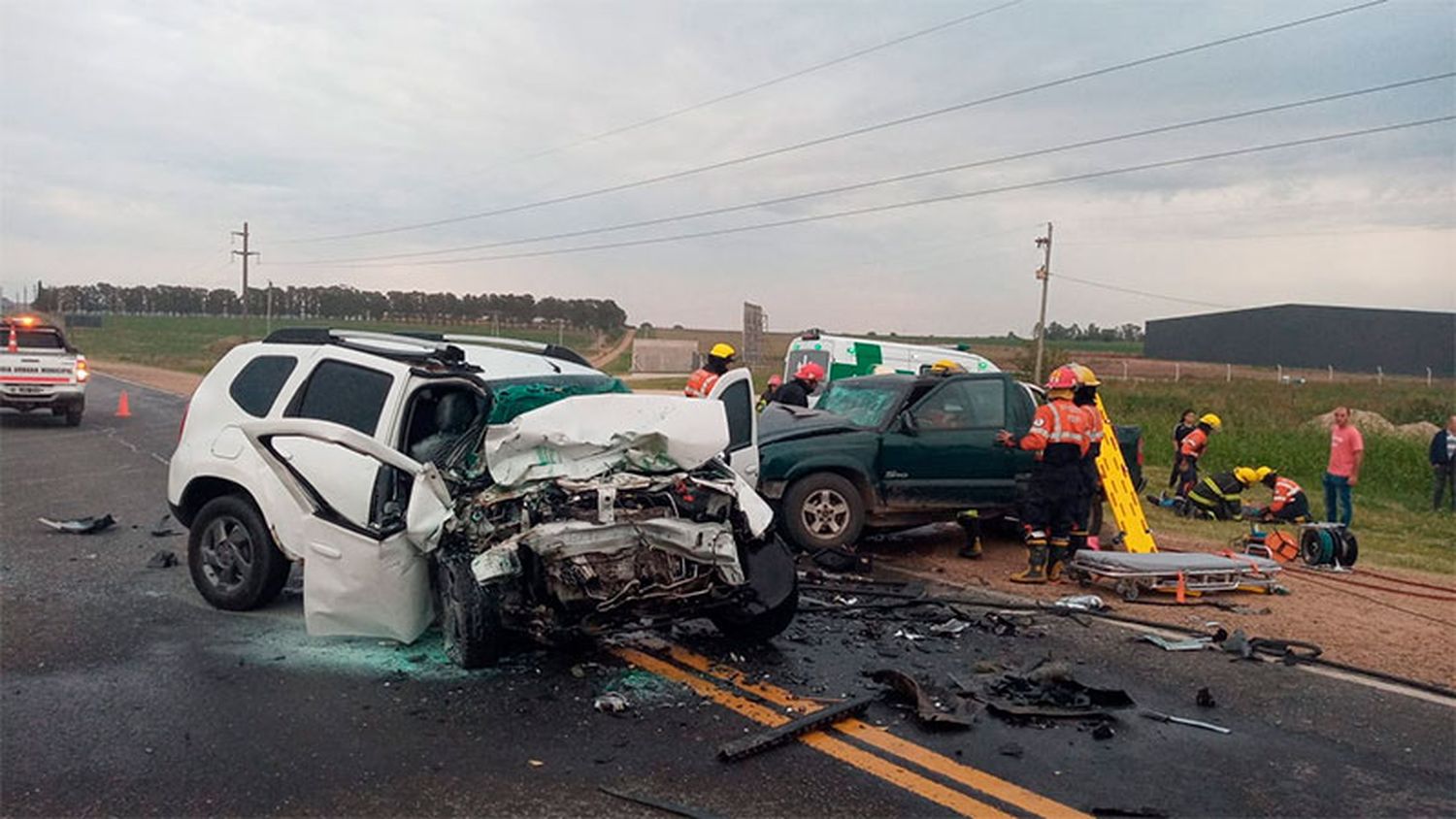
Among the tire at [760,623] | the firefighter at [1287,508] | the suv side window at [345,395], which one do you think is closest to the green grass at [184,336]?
the firefighter at [1287,508]

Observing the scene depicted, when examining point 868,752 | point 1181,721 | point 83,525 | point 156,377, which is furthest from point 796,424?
point 156,377

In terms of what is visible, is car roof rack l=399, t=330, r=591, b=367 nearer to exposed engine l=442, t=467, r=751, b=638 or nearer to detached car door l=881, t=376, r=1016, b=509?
exposed engine l=442, t=467, r=751, b=638

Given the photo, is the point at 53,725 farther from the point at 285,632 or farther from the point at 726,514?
the point at 726,514

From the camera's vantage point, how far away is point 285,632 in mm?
5941

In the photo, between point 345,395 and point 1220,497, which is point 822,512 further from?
point 1220,497

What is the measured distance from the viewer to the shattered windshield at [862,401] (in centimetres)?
965

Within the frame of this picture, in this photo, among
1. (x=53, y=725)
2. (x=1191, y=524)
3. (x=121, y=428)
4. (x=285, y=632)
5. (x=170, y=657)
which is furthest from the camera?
(x=121, y=428)

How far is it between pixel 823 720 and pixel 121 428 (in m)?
18.3

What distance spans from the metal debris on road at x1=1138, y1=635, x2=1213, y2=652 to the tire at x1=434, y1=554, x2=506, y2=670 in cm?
388

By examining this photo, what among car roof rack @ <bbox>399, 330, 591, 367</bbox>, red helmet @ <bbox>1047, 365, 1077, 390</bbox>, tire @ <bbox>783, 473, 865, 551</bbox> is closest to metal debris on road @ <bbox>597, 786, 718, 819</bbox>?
car roof rack @ <bbox>399, 330, 591, 367</bbox>

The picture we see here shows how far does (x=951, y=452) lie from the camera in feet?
31.1

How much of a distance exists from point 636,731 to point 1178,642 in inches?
141

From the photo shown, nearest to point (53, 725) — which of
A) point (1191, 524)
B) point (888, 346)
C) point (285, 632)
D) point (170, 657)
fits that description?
point (170, 657)

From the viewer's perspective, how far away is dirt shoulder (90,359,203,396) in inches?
1288
